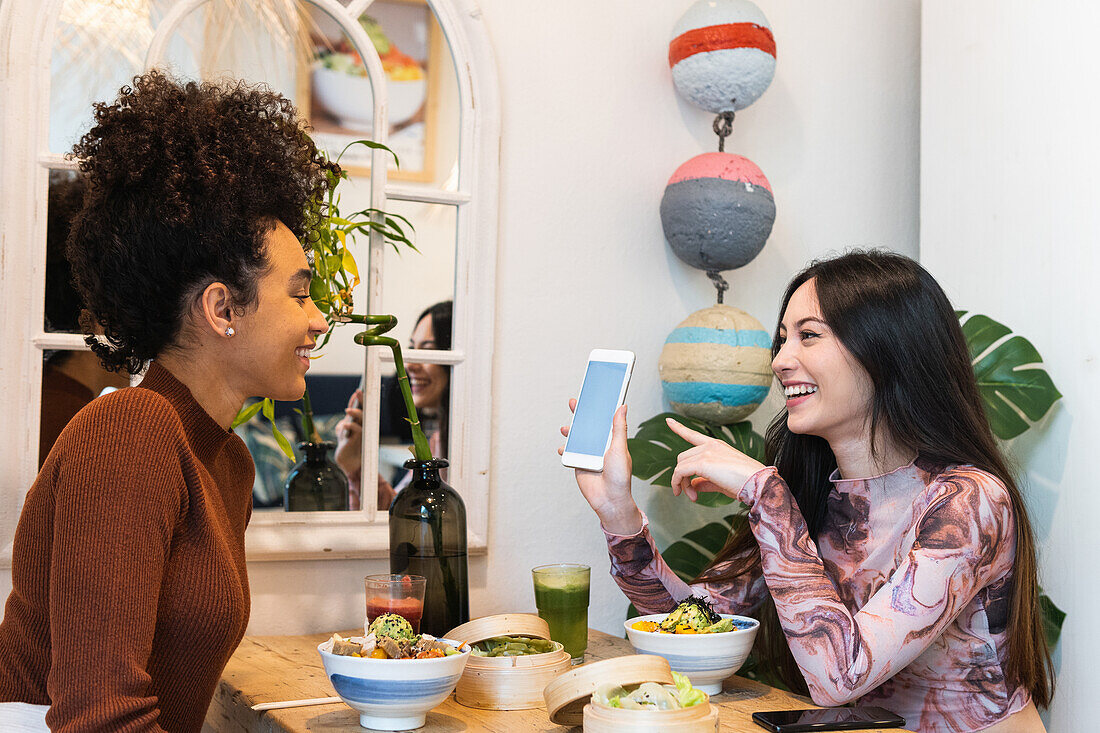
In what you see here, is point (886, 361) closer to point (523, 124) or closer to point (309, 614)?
point (523, 124)

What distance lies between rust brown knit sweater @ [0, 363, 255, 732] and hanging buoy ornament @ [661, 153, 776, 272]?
41.4 inches

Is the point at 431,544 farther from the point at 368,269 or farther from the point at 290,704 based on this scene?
the point at 368,269

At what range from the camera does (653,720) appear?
3.17ft

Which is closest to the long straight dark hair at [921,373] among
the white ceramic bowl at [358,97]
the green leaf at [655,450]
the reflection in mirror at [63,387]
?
the green leaf at [655,450]

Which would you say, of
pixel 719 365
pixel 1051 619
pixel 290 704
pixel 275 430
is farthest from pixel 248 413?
pixel 1051 619

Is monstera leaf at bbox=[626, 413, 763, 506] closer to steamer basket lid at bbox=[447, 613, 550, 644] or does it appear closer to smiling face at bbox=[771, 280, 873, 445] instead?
smiling face at bbox=[771, 280, 873, 445]

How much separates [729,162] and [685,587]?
2.74 feet

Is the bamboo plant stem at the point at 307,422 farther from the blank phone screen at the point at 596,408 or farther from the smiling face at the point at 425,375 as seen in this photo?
the blank phone screen at the point at 596,408

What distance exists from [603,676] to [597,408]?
477mm

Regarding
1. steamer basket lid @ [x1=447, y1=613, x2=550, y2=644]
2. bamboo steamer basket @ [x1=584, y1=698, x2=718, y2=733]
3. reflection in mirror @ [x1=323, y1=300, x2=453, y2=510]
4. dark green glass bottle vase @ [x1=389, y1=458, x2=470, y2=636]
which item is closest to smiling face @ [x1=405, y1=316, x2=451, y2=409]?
reflection in mirror @ [x1=323, y1=300, x2=453, y2=510]

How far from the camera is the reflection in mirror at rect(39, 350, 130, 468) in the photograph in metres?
1.60

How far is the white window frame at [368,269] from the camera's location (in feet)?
5.18

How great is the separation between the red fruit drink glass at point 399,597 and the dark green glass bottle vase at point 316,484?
0.48m

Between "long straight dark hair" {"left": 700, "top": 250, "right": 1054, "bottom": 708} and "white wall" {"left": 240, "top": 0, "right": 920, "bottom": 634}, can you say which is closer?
"long straight dark hair" {"left": 700, "top": 250, "right": 1054, "bottom": 708}
